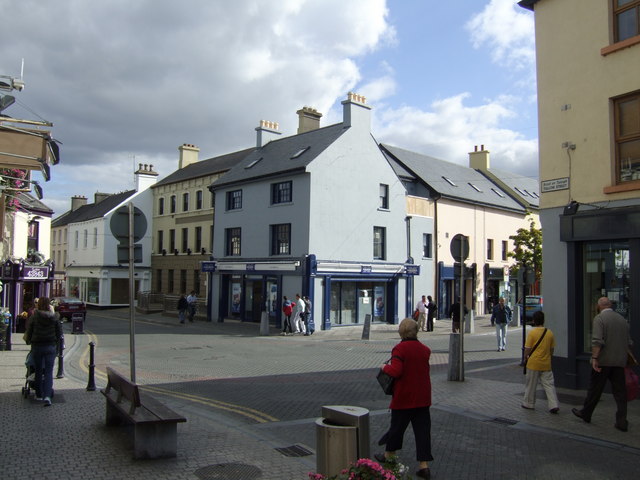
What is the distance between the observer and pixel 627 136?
9.88 m

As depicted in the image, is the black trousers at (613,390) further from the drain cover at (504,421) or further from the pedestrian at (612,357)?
the drain cover at (504,421)

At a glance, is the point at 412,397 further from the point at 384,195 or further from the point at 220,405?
the point at 384,195

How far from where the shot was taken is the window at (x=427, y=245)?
1244 inches

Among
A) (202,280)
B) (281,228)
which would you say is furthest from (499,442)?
(202,280)

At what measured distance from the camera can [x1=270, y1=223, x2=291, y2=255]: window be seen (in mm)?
27078

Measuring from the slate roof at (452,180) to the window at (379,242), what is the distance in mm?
5053

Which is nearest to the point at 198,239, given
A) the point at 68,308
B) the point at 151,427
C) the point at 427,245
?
the point at 68,308

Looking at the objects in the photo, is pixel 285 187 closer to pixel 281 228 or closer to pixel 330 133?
pixel 281 228

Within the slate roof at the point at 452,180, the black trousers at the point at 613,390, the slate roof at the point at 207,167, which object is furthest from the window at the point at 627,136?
the slate roof at the point at 207,167

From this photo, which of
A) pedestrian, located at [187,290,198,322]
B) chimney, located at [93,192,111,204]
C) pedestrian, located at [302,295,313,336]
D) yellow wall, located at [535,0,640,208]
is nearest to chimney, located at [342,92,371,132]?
pedestrian, located at [302,295,313,336]

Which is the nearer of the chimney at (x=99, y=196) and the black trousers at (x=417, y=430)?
the black trousers at (x=417, y=430)

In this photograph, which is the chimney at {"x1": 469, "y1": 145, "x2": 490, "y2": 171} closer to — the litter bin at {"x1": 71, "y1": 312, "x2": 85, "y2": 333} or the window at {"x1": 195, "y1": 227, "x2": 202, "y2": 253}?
the window at {"x1": 195, "y1": 227, "x2": 202, "y2": 253}

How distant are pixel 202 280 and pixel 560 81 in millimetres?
30824

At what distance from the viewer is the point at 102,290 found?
43.6m
